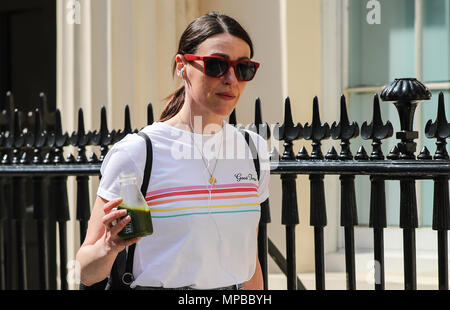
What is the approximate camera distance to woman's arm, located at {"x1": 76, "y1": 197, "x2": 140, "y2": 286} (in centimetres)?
218

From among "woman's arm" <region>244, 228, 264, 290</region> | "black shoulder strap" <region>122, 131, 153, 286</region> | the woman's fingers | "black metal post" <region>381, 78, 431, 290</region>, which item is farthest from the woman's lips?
"black metal post" <region>381, 78, 431, 290</region>

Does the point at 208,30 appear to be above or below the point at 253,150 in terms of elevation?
above

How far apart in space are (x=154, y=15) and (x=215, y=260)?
12.2 feet

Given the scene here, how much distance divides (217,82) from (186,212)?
1.32 feet

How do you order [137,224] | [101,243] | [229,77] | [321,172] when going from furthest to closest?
[321,172]
[229,77]
[101,243]
[137,224]

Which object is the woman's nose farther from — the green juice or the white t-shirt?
the green juice

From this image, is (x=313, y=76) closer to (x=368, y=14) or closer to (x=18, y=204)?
(x=368, y=14)

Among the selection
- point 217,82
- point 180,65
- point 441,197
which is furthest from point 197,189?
point 441,197

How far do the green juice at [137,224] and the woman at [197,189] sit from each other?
0.05m

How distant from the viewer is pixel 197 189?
2.36 meters

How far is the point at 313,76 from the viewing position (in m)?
5.33

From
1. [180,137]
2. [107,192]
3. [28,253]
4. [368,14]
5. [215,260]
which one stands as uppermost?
[368,14]

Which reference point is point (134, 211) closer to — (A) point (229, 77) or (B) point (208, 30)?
(A) point (229, 77)
